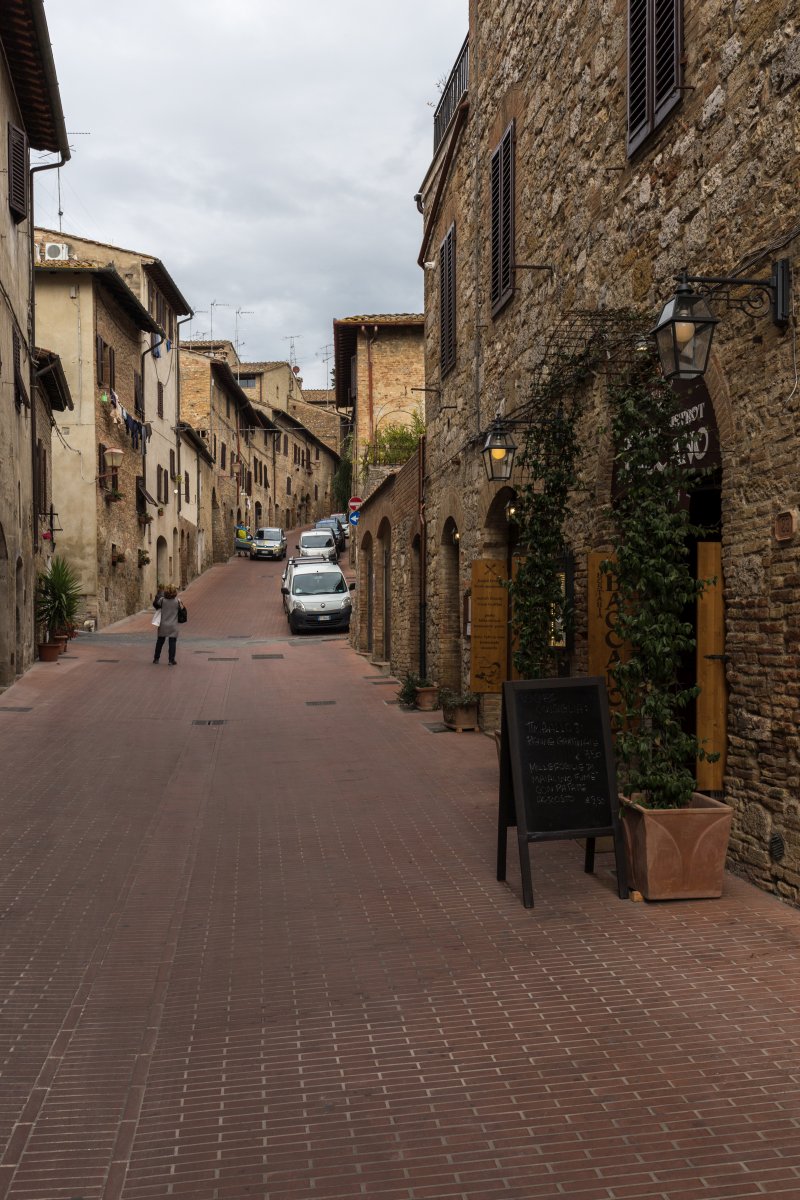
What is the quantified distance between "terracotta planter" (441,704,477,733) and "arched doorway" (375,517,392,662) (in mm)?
7993

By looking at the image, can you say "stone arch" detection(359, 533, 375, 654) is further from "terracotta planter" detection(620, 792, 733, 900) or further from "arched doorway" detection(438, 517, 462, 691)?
"terracotta planter" detection(620, 792, 733, 900)

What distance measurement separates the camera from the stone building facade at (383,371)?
35.8 meters

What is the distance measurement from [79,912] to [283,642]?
2037 centimetres

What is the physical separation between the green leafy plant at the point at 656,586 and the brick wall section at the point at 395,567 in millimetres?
10856

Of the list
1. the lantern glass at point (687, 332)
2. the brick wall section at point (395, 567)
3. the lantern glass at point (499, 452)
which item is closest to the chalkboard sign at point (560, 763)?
the lantern glass at point (687, 332)

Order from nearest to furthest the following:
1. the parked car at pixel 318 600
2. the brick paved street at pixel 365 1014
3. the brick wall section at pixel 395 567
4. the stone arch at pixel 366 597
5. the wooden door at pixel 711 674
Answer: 1. the brick paved street at pixel 365 1014
2. the wooden door at pixel 711 674
3. the brick wall section at pixel 395 567
4. the stone arch at pixel 366 597
5. the parked car at pixel 318 600

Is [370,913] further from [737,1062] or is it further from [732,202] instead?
[732,202]

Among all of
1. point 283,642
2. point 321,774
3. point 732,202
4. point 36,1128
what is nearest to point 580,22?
point 732,202

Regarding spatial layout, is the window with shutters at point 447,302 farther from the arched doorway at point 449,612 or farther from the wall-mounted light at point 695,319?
the wall-mounted light at point 695,319

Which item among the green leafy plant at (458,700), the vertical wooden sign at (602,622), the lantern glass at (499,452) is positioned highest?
the lantern glass at (499,452)

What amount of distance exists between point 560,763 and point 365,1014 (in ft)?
6.93

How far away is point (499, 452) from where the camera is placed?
Answer: 1027 centimetres

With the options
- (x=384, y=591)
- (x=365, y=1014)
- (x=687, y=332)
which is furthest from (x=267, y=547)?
(x=365, y=1014)

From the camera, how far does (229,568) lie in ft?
160
